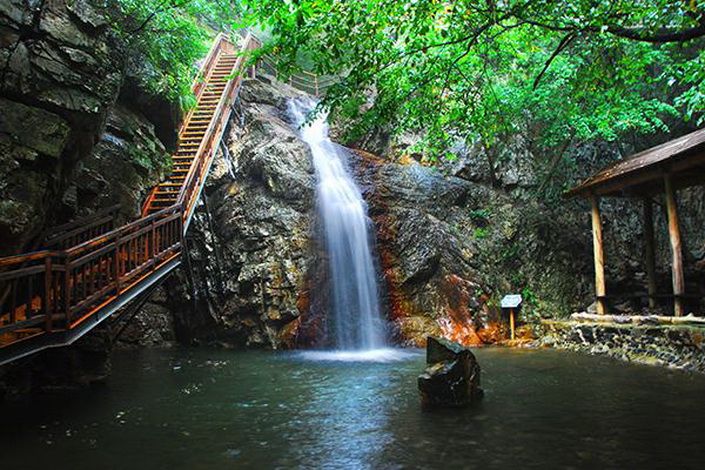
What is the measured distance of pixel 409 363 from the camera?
1033 cm

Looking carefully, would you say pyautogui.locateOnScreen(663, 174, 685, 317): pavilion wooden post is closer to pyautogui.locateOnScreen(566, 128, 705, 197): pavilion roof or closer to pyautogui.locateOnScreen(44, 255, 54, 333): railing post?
pyautogui.locateOnScreen(566, 128, 705, 197): pavilion roof

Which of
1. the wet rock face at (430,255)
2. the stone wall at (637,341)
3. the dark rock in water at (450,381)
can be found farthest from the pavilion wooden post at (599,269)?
the dark rock in water at (450,381)

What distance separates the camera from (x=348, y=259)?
14820 millimetres

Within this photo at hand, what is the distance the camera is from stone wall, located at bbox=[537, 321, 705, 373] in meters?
9.19

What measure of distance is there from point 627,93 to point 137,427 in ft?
52.6

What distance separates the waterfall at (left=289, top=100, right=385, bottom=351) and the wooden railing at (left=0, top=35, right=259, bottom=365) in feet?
15.1

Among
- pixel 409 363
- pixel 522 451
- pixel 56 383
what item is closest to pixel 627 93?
pixel 409 363

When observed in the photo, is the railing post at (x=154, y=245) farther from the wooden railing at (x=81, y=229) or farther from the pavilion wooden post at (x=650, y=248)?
the pavilion wooden post at (x=650, y=248)

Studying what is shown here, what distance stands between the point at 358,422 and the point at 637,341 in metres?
7.92

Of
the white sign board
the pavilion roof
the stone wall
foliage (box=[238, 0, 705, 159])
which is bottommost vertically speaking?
the stone wall

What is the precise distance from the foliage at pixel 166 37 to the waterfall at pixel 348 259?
3.32 metres

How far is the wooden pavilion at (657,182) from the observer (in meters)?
10.6

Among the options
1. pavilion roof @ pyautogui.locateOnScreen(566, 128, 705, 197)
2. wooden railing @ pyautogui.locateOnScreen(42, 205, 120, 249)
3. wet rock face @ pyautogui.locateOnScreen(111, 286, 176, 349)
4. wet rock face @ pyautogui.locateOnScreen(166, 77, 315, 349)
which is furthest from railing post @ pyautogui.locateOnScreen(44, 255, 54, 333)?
pavilion roof @ pyautogui.locateOnScreen(566, 128, 705, 197)

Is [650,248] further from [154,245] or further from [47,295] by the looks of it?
[47,295]
